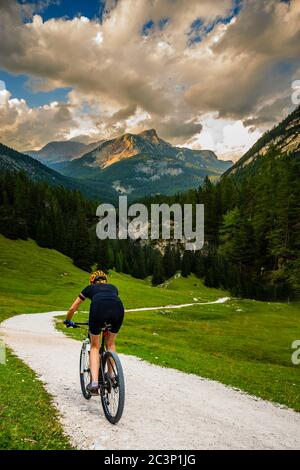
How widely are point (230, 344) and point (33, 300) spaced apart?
3681 cm

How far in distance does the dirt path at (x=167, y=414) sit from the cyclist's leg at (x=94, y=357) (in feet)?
3.51

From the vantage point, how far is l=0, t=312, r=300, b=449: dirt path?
8.37 meters

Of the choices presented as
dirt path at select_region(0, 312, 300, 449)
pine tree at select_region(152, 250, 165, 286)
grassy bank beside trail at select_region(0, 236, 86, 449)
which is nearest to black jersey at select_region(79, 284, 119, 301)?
dirt path at select_region(0, 312, 300, 449)

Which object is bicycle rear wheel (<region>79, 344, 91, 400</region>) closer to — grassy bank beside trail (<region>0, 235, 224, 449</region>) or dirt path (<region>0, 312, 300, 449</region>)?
dirt path (<region>0, 312, 300, 449</region>)

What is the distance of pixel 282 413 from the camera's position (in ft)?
43.5

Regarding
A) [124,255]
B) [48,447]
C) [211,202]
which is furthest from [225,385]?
[211,202]

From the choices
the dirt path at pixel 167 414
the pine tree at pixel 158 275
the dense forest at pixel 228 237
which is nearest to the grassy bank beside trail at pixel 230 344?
the dirt path at pixel 167 414

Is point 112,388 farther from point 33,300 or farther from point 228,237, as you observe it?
point 228,237

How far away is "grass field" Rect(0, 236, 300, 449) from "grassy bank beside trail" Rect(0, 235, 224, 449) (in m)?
0.03

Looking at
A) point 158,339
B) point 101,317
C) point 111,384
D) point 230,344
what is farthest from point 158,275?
point 111,384

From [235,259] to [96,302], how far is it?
116431 mm

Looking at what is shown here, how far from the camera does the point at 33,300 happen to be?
196ft

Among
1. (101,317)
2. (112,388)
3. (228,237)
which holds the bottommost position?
(112,388)
